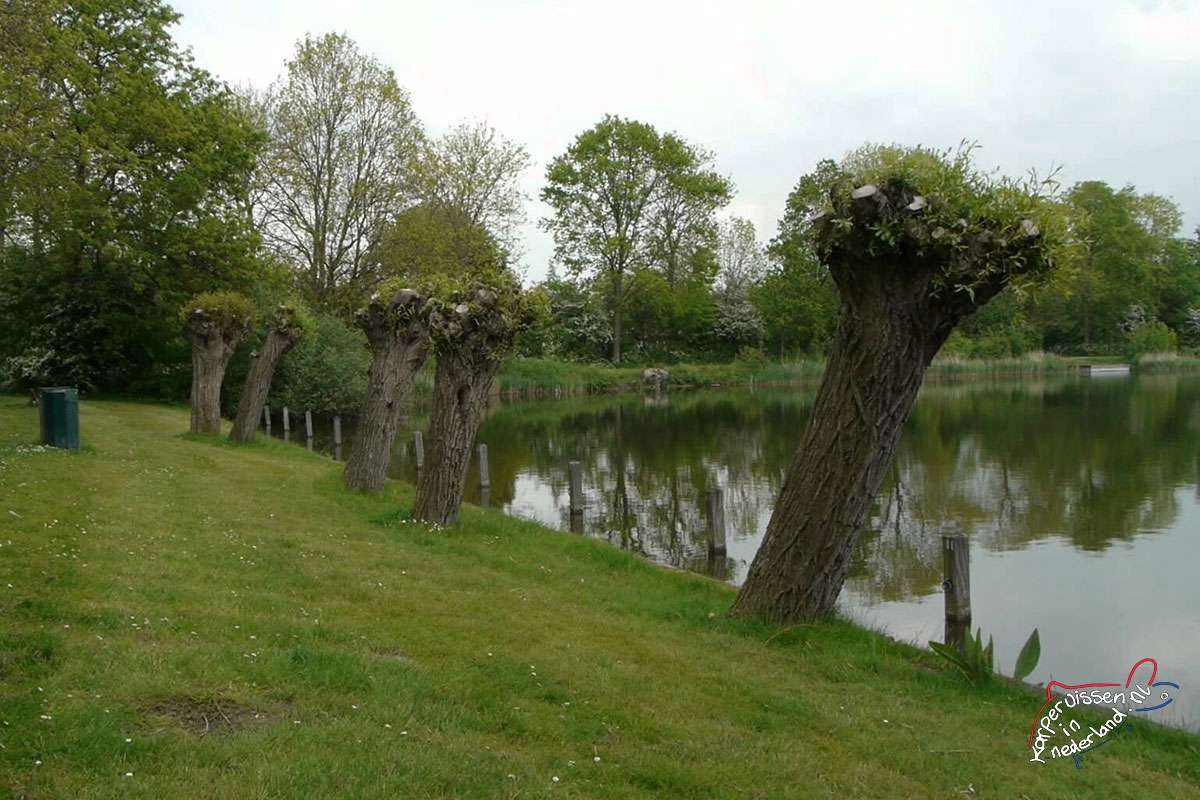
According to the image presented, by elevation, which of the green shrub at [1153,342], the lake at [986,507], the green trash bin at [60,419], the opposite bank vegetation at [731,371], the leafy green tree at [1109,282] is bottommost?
the lake at [986,507]

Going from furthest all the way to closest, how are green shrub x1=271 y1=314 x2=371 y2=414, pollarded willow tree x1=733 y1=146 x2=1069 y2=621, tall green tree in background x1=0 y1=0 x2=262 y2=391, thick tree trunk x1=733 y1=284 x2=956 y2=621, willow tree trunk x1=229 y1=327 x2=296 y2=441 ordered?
green shrub x1=271 y1=314 x2=371 y2=414, tall green tree in background x1=0 y1=0 x2=262 y2=391, willow tree trunk x1=229 y1=327 x2=296 y2=441, thick tree trunk x1=733 y1=284 x2=956 y2=621, pollarded willow tree x1=733 y1=146 x2=1069 y2=621

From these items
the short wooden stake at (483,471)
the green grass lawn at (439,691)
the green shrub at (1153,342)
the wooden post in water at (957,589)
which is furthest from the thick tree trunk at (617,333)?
the wooden post in water at (957,589)

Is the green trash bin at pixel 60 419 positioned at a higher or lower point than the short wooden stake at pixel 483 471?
higher

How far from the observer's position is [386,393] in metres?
15.1

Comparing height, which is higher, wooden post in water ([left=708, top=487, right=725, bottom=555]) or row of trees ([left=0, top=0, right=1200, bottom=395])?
row of trees ([left=0, top=0, right=1200, bottom=395])

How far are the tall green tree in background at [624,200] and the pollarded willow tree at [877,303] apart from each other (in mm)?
52639

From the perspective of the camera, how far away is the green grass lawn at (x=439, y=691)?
4246 mm

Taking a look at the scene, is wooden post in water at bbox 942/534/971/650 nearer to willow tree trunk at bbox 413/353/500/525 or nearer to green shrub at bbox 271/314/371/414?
willow tree trunk at bbox 413/353/500/525

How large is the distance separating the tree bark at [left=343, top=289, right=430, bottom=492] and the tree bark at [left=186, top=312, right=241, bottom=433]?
875 cm

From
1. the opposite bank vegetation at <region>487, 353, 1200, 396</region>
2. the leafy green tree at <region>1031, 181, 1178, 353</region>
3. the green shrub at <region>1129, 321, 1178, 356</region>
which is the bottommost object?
the opposite bank vegetation at <region>487, 353, 1200, 396</region>

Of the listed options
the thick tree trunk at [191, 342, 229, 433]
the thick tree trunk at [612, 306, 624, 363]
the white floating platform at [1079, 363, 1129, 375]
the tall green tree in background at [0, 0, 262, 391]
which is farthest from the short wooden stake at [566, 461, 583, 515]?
the white floating platform at [1079, 363, 1129, 375]

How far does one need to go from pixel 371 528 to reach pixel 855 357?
6.80 metres

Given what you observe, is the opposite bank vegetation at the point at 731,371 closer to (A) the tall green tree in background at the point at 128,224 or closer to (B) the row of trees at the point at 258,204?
(B) the row of trees at the point at 258,204

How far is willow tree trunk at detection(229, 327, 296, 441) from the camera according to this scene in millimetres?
21656
